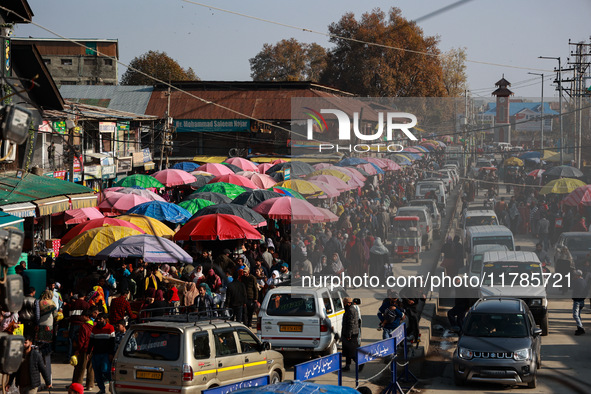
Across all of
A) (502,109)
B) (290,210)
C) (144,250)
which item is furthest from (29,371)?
(290,210)

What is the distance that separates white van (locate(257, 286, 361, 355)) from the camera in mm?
14578

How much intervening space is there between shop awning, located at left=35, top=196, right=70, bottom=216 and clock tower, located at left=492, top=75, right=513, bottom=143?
11.6 meters

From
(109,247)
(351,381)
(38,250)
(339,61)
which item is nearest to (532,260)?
(351,381)

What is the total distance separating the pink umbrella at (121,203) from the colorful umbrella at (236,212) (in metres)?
3.16

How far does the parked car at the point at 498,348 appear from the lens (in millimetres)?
13125

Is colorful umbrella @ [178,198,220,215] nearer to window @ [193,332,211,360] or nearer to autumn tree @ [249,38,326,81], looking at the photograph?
window @ [193,332,211,360]

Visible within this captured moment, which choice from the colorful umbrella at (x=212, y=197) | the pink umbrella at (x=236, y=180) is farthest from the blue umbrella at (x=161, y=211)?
the pink umbrella at (x=236, y=180)

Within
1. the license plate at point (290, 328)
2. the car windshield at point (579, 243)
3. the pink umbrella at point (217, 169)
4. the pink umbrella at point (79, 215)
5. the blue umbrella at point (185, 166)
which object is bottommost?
the license plate at point (290, 328)

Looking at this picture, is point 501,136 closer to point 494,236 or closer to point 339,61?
point 494,236

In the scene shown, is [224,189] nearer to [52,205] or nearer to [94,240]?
[52,205]

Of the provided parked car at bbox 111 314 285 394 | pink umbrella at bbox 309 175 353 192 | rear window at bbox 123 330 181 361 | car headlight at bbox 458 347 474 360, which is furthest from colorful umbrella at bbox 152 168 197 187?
rear window at bbox 123 330 181 361

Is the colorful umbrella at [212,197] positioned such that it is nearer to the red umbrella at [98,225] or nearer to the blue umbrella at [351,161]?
the blue umbrella at [351,161]

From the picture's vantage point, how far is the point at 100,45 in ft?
269

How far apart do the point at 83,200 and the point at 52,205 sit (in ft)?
4.64
